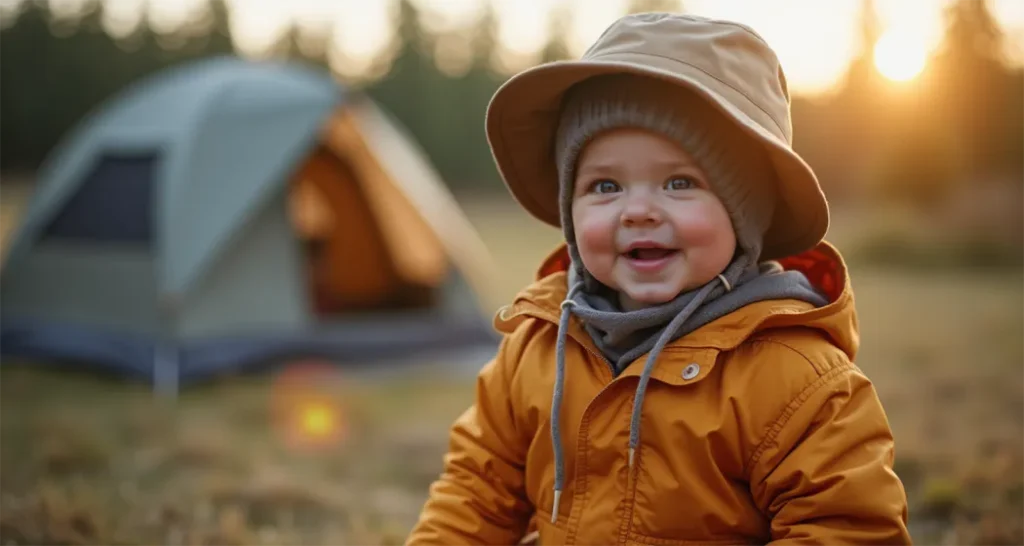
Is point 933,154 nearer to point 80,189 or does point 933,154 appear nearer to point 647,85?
point 80,189

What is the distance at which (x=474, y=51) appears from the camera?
111ft

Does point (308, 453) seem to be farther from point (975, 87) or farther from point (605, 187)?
point (975, 87)

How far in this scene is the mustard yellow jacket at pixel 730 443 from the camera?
1516 millimetres

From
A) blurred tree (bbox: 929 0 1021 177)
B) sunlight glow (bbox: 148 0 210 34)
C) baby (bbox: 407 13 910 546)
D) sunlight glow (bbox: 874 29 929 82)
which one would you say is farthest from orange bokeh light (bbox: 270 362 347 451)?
sunlight glow (bbox: 148 0 210 34)

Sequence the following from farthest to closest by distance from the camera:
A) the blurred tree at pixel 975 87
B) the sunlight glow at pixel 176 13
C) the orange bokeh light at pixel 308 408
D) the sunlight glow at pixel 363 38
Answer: the sunlight glow at pixel 363 38
the sunlight glow at pixel 176 13
the blurred tree at pixel 975 87
the orange bokeh light at pixel 308 408

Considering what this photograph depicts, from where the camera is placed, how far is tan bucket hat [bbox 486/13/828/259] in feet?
5.31

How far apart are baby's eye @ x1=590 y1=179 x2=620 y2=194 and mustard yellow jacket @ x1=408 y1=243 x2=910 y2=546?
26 centimetres

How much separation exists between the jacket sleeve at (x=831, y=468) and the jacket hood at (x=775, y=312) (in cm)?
7

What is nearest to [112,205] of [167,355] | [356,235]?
[167,355]

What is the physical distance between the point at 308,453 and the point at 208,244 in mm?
1884

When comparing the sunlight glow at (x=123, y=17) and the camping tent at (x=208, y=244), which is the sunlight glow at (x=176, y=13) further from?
the camping tent at (x=208, y=244)

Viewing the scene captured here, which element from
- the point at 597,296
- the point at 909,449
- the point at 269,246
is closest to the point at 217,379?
the point at 269,246

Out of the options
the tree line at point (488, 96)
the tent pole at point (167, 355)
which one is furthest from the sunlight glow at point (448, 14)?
the tent pole at point (167, 355)

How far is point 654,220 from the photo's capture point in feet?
5.41
